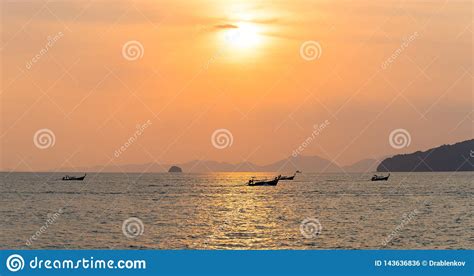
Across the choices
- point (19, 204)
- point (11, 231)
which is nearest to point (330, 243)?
point (11, 231)

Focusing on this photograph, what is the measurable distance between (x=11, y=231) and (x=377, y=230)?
3614 centimetres

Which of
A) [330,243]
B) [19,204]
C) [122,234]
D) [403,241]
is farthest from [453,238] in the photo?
[19,204]

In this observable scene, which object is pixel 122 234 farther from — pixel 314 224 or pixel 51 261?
pixel 51 261

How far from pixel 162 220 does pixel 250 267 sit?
176 ft

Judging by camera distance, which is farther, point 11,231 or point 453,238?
point 11,231

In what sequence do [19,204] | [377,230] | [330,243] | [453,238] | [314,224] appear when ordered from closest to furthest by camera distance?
[330,243] < [453,238] < [377,230] < [314,224] < [19,204]

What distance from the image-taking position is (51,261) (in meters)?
27.5

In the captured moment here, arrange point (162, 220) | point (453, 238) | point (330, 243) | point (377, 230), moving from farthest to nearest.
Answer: point (162, 220) < point (377, 230) < point (453, 238) < point (330, 243)

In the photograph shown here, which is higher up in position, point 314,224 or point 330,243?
point 314,224

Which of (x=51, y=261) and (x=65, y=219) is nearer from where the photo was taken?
(x=51, y=261)

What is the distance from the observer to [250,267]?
27.2 metres

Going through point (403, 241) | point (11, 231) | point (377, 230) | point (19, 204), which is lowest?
point (403, 241)

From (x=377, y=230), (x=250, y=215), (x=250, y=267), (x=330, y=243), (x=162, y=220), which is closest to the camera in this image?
(x=250, y=267)

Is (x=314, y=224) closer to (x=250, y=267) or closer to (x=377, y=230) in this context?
(x=377, y=230)
